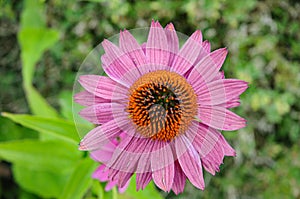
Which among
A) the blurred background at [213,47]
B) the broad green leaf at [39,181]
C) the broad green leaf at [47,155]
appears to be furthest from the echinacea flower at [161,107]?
the broad green leaf at [39,181]

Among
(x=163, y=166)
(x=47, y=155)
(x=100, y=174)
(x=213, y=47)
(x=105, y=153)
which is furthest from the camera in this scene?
(x=213, y=47)

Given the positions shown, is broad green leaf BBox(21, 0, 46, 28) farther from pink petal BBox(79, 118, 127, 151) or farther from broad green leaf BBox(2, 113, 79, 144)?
pink petal BBox(79, 118, 127, 151)

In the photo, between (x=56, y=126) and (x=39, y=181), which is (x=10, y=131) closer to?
(x=39, y=181)

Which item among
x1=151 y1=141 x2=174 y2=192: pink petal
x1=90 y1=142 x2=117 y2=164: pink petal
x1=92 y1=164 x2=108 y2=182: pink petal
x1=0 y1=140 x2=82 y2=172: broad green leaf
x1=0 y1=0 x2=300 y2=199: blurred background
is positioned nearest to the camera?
x1=151 y1=141 x2=174 y2=192: pink petal

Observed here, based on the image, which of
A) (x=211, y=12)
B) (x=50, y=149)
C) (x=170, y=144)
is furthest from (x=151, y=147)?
(x=211, y=12)

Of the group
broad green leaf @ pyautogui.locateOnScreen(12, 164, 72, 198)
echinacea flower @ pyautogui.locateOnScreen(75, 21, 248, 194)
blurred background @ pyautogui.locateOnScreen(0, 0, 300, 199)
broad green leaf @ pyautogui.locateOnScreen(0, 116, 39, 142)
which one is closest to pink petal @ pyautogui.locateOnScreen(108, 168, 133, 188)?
echinacea flower @ pyautogui.locateOnScreen(75, 21, 248, 194)

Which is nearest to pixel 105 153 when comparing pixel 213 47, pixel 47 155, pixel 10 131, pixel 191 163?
pixel 191 163
